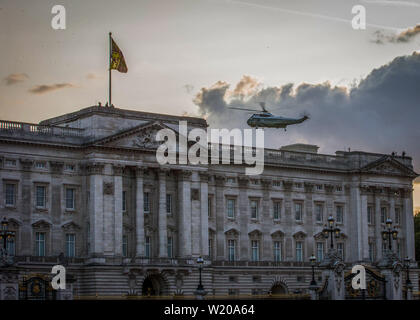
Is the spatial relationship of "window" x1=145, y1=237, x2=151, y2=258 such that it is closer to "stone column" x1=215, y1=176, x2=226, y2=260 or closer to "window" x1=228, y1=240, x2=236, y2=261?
"stone column" x1=215, y1=176, x2=226, y2=260

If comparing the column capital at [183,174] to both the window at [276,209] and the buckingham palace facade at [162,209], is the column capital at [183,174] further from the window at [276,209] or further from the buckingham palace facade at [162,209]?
the window at [276,209]

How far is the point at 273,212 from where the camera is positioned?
119 m

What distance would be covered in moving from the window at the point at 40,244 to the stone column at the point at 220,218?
2004 cm

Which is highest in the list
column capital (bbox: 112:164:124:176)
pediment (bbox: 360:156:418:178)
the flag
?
the flag

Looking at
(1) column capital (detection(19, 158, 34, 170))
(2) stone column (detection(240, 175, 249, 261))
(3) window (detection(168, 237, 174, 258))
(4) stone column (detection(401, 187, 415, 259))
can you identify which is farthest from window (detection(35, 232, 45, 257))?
(4) stone column (detection(401, 187, 415, 259))

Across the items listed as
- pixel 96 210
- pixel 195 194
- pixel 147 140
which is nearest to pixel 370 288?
pixel 195 194

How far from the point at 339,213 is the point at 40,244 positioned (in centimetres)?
3800

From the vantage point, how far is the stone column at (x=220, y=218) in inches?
4457

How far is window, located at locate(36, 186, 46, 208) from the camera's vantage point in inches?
3952

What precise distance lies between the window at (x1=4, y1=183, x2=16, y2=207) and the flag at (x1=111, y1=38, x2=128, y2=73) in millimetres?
14844

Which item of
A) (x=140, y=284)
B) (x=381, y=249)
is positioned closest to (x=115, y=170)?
(x=140, y=284)

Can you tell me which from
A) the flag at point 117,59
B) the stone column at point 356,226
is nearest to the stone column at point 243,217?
the stone column at point 356,226

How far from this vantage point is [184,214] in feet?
354
